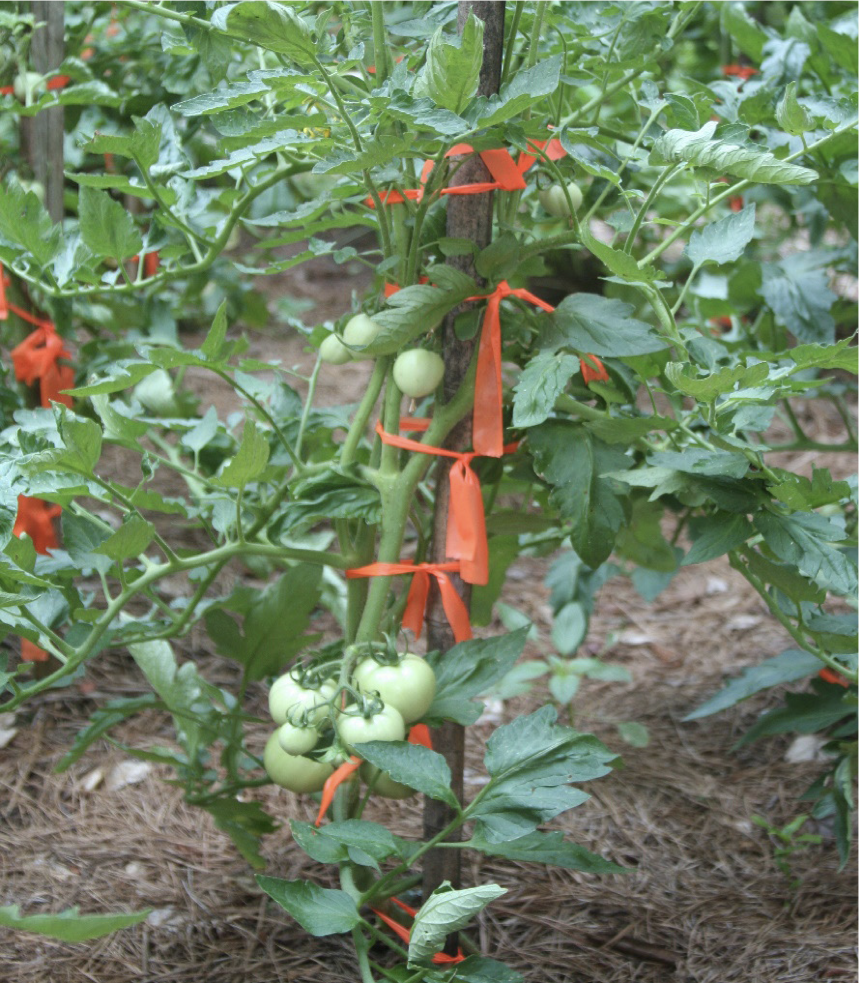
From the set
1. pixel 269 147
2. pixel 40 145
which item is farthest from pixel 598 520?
pixel 40 145

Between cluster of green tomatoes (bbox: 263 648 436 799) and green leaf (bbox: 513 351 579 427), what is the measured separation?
254 mm

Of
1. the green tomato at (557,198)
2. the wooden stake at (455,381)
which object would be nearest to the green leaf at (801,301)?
the green tomato at (557,198)

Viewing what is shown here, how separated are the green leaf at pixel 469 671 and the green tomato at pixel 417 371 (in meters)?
0.26

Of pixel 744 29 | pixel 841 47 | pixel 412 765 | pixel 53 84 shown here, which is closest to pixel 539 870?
pixel 412 765

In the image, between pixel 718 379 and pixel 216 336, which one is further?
pixel 216 336

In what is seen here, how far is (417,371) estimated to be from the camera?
0.97m

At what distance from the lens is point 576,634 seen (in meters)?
1.56

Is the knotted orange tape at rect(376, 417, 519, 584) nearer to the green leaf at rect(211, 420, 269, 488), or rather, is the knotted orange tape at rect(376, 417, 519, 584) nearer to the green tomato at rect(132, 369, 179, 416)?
the green leaf at rect(211, 420, 269, 488)

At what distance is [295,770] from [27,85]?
1.10 m

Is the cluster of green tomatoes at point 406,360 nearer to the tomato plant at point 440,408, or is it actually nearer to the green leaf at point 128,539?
the tomato plant at point 440,408

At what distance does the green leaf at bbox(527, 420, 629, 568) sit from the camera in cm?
99

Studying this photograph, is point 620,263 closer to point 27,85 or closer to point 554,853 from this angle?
point 554,853

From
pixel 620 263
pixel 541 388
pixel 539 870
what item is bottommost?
pixel 539 870

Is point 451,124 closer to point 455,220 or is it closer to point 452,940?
point 455,220
